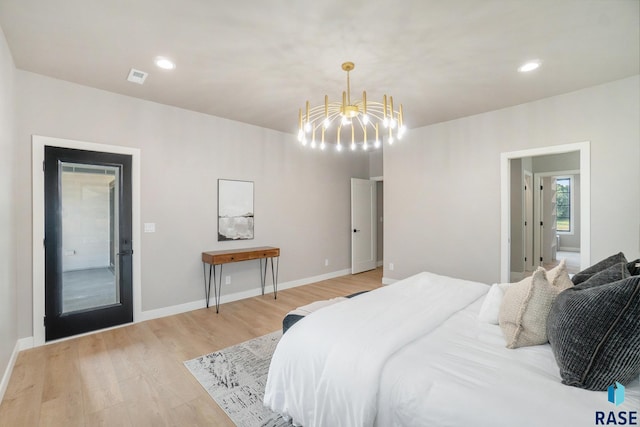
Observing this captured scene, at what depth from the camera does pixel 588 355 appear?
1159mm

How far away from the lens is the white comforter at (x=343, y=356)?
1.39 m

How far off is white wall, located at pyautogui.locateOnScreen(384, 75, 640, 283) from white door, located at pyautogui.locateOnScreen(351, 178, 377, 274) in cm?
101

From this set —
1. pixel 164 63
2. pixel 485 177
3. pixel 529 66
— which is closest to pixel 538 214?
pixel 485 177

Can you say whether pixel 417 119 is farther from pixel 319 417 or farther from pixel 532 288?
pixel 319 417

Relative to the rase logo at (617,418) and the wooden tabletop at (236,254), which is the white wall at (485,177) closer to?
the wooden tabletop at (236,254)

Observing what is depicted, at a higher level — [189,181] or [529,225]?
[189,181]

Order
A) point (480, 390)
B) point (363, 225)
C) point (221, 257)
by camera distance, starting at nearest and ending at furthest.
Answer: point (480, 390) → point (221, 257) → point (363, 225)

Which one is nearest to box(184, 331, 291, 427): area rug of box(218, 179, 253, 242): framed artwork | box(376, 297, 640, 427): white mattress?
box(376, 297, 640, 427): white mattress

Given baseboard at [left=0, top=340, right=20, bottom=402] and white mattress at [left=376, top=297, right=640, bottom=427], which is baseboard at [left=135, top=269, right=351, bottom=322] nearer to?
baseboard at [left=0, top=340, right=20, bottom=402]

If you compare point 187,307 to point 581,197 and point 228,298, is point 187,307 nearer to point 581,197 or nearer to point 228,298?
point 228,298

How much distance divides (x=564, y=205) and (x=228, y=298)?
35.3 feet

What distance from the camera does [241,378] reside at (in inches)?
94.3

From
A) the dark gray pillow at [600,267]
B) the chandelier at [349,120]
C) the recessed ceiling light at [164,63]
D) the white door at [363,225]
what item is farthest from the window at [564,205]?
the recessed ceiling light at [164,63]

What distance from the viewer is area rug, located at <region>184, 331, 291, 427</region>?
1958 millimetres
